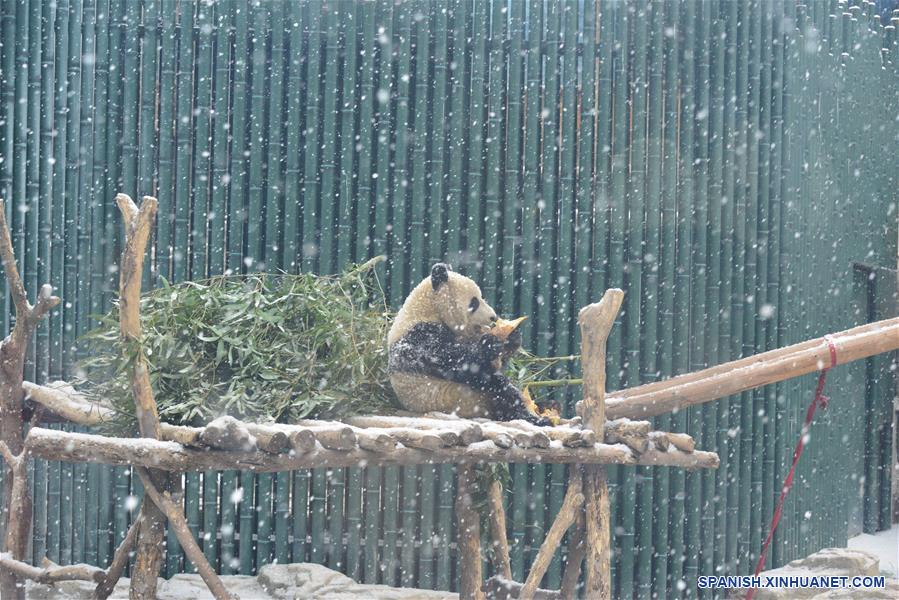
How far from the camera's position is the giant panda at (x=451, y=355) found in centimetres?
410

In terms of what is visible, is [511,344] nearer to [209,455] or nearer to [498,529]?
[498,529]

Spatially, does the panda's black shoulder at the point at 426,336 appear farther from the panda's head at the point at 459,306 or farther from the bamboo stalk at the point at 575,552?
the bamboo stalk at the point at 575,552

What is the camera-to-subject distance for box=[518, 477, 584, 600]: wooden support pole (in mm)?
4023

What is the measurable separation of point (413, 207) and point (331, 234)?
48 cm

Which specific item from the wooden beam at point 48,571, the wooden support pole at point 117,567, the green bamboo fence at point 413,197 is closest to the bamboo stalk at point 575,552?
the green bamboo fence at point 413,197

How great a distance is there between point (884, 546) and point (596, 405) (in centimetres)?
451

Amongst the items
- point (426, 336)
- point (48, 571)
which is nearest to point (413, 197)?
point (426, 336)

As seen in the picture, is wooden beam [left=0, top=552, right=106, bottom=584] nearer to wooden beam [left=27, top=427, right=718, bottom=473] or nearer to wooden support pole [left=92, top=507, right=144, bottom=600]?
wooden support pole [left=92, top=507, right=144, bottom=600]

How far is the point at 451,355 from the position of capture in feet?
13.5

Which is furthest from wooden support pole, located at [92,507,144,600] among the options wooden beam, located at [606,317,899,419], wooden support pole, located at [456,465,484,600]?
wooden beam, located at [606,317,899,419]

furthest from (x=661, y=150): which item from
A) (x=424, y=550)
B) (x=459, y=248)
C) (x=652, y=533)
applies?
(x=424, y=550)

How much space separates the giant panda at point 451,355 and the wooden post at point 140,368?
95cm

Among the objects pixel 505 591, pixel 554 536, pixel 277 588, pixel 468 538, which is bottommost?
pixel 277 588

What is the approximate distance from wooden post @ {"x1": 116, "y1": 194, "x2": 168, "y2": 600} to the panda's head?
3.82 feet
